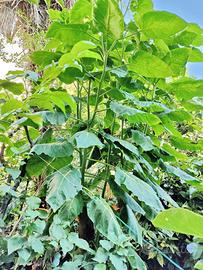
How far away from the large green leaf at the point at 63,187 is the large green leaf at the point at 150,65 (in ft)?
1.45

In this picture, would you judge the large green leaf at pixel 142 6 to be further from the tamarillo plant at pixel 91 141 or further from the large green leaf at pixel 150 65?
the large green leaf at pixel 150 65

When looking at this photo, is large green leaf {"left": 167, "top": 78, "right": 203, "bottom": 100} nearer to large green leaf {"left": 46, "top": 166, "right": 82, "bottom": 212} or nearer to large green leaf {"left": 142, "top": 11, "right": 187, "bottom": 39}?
large green leaf {"left": 142, "top": 11, "right": 187, "bottom": 39}

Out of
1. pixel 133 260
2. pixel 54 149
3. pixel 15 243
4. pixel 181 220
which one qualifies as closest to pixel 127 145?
pixel 54 149

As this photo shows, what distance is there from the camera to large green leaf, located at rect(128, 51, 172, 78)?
114cm

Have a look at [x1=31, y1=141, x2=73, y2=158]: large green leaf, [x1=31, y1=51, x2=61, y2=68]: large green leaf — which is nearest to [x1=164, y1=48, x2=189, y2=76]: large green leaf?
[x1=31, y1=51, x2=61, y2=68]: large green leaf

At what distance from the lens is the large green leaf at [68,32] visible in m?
1.16

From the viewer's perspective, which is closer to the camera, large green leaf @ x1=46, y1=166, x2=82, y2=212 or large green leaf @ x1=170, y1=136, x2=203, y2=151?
large green leaf @ x1=46, y1=166, x2=82, y2=212

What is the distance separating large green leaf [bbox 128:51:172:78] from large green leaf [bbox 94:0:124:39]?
11 centimetres

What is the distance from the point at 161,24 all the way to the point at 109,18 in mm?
180

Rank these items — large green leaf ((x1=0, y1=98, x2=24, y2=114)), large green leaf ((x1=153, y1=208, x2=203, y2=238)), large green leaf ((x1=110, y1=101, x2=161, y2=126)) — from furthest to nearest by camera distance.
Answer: large green leaf ((x1=110, y1=101, x2=161, y2=126)) < large green leaf ((x1=0, y1=98, x2=24, y2=114)) < large green leaf ((x1=153, y1=208, x2=203, y2=238))

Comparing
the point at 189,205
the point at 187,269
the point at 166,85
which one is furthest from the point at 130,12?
the point at 187,269

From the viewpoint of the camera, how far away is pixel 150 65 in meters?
1.16

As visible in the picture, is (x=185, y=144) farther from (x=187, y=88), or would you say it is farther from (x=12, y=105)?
(x=12, y=105)

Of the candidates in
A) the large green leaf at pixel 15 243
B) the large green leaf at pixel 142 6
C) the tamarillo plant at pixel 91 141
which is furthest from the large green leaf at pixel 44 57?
the large green leaf at pixel 15 243
